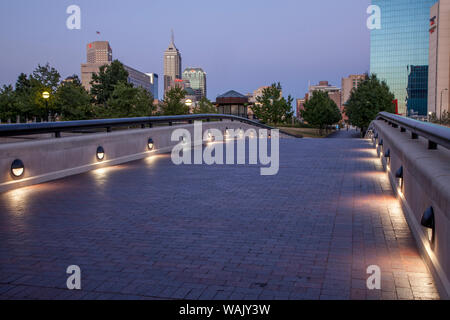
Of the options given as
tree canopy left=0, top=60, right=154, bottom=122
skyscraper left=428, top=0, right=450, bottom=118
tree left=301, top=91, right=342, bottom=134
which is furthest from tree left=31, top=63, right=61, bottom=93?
skyscraper left=428, top=0, right=450, bottom=118

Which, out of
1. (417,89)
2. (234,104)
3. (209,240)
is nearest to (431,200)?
(209,240)

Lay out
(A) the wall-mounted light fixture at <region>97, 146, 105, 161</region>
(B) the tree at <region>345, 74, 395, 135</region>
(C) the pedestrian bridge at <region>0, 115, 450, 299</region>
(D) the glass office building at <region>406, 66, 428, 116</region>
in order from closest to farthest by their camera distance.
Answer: (C) the pedestrian bridge at <region>0, 115, 450, 299</region>
(A) the wall-mounted light fixture at <region>97, 146, 105, 161</region>
(B) the tree at <region>345, 74, 395, 135</region>
(D) the glass office building at <region>406, 66, 428, 116</region>

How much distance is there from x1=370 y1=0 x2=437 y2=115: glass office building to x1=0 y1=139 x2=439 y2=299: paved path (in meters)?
151

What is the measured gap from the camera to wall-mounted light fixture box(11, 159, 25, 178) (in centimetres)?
884

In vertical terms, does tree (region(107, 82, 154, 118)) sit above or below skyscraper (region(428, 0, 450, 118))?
below

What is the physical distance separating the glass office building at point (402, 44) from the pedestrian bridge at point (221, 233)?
5940 inches

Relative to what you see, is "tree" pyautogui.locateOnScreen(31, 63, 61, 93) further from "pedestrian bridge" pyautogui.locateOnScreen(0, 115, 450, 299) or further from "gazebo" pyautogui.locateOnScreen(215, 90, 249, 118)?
"pedestrian bridge" pyautogui.locateOnScreen(0, 115, 450, 299)

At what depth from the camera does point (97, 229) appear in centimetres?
591

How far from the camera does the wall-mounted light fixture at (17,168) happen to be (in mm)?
8844

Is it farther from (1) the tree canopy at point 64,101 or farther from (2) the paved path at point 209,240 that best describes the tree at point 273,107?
(2) the paved path at point 209,240

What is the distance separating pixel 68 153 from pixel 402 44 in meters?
163

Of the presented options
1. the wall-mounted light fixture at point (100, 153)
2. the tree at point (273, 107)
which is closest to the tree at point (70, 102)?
the tree at point (273, 107)
